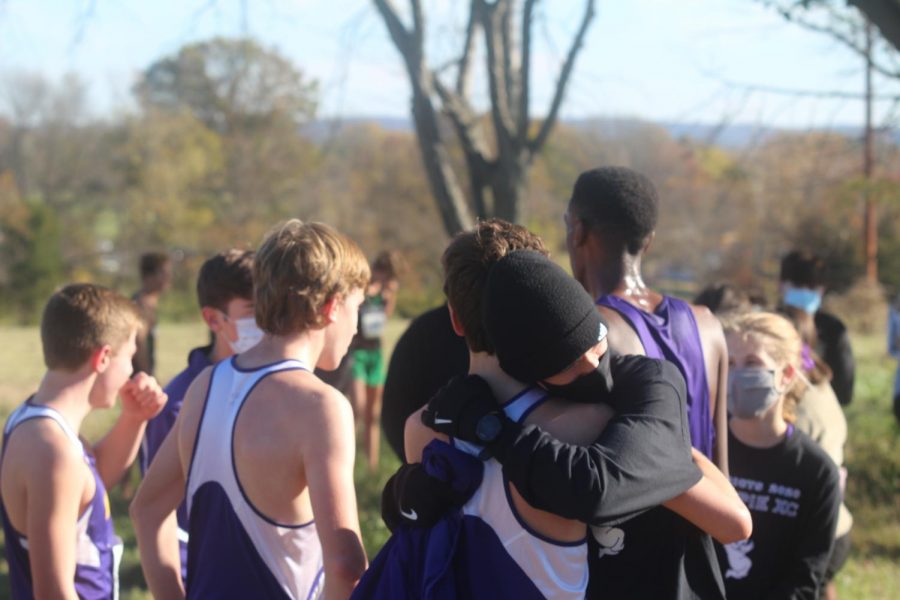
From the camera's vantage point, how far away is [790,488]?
3141 millimetres

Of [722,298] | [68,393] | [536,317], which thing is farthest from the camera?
[722,298]

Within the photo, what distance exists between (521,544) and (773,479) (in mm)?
1742

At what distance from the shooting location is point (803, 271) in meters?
5.66

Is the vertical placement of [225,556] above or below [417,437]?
below

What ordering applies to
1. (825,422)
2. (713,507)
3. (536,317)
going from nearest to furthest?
(536,317) < (713,507) < (825,422)

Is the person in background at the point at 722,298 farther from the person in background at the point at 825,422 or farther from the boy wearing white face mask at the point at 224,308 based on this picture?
the boy wearing white face mask at the point at 224,308

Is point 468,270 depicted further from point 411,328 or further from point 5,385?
point 5,385

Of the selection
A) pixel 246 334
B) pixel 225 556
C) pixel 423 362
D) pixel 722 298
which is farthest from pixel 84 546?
pixel 722 298

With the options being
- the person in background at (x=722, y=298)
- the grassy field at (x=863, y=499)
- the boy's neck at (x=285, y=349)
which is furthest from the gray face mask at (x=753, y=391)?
the grassy field at (x=863, y=499)

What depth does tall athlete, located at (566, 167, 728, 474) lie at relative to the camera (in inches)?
95.0

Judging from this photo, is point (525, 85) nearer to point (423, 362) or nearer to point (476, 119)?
point (476, 119)

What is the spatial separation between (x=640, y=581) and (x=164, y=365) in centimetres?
1683

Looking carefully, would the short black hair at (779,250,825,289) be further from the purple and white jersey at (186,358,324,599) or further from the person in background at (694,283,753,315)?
the purple and white jersey at (186,358,324,599)

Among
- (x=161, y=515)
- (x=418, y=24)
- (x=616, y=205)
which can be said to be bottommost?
(x=161, y=515)
